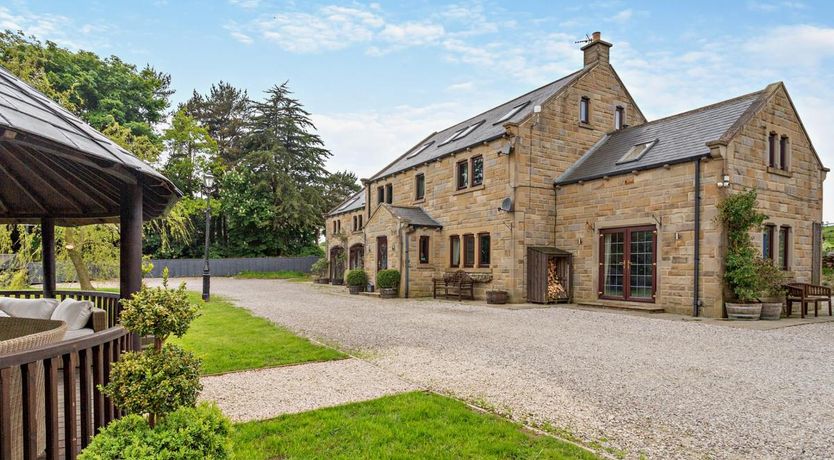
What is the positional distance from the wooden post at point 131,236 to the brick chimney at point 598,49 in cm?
1950

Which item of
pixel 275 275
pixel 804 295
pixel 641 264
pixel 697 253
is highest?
pixel 697 253

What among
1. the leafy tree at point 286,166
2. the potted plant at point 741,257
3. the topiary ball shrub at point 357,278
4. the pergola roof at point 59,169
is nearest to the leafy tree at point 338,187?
the leafy tree at point 286,166

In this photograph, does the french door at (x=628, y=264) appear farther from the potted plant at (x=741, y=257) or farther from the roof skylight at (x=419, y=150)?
the roof skylight at (x=419, y=150)

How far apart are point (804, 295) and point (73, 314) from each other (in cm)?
1718

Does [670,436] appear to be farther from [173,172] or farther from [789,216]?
[173,172]

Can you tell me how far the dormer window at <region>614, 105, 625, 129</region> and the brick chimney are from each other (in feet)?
6.92

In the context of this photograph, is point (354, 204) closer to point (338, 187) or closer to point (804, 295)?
point (338, 187)

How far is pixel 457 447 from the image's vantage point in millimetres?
3963

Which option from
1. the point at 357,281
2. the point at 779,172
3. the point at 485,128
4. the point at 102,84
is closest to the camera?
the point at 779,172

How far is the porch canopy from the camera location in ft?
9.58

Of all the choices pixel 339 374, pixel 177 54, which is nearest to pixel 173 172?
pixel 177 54

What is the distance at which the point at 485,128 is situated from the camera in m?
20.7

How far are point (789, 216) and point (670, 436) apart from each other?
1482 centimetres

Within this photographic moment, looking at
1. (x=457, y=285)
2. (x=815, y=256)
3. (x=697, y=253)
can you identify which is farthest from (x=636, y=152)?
(x=457, y=285)
